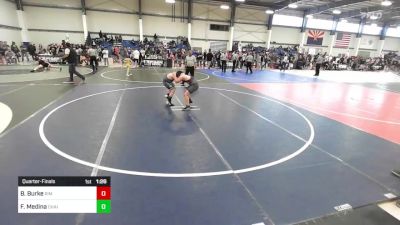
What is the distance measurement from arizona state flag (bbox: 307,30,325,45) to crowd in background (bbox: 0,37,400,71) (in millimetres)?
5035

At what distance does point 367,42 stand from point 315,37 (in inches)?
432

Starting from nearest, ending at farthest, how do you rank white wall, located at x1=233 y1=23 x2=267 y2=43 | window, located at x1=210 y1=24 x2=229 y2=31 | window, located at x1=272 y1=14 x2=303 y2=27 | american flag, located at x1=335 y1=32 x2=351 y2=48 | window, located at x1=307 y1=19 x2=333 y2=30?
1. window, located at x1=210 y1=24 x2=229 y2=31
2. white wall, located at x1=233 y1=23 x2=267 y2=43
3. window, located at x1=272 y1=14 x2=303 y2=27
4. window, located at x1=307 y1=19 x2=333 y2=30
5. american flag, located at x1=335 y1=32 x2=351 y2=48

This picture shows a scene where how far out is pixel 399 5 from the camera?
27422 millimetres

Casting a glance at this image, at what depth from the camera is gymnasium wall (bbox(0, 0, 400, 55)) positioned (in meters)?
24.0

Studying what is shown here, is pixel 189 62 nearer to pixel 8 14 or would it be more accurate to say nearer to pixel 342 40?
pixel 8 14

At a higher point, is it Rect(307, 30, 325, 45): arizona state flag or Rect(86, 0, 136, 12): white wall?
Rect(86, 0, 136, 12): white wall

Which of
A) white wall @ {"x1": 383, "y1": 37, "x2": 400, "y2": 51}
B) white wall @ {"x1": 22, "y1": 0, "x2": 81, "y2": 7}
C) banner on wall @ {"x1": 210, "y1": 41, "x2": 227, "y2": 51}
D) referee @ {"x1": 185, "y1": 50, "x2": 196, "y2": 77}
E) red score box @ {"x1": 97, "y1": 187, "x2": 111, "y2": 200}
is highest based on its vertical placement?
white wall @ {"x1": 22, "y1": 0, "x2": 81, "y2": 7}

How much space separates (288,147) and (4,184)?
5158 millimetres

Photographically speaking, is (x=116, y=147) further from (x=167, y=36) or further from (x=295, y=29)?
(x=295, y=29)

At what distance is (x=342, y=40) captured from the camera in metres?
36.8

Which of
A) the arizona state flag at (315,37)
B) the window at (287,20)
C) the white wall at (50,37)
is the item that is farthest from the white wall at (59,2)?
the arizona state flag at (315,37)

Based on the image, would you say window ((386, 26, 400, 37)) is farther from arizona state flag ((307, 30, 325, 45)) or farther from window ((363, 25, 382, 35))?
arizona state flag ((307, 30, 325, 45))

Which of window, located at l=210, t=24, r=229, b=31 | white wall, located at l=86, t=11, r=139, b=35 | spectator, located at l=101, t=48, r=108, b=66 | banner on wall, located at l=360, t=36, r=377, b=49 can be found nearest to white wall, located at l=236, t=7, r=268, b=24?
window, located at l=210, t=24, r=229, b=31
